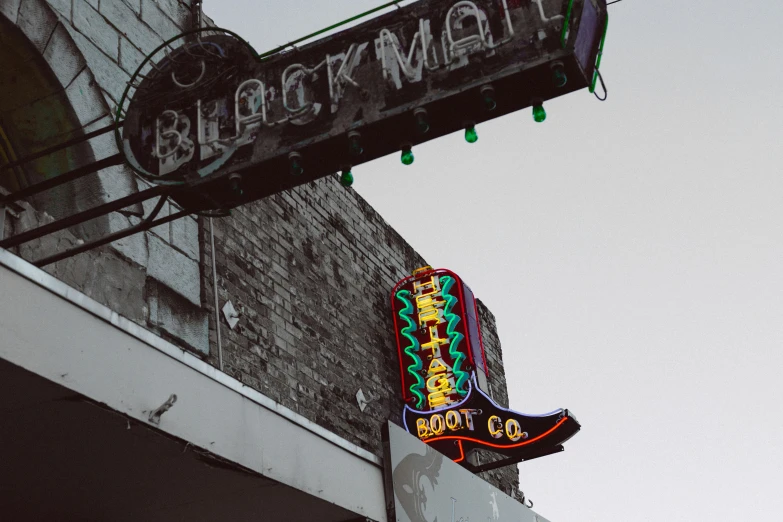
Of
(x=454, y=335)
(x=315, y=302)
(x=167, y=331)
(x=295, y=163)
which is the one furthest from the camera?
(x=454, y=335)

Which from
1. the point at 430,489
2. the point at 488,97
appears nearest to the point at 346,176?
the point at 488,97

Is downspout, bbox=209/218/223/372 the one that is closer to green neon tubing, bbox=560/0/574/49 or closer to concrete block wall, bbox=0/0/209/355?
concrete block wall, bbox=0/0/209/355

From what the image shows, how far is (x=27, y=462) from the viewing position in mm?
4539

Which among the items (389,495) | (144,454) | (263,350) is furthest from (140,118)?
(263,350)

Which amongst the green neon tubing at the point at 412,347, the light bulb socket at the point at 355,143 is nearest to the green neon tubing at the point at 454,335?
the green neon tubing at the point at 412,347

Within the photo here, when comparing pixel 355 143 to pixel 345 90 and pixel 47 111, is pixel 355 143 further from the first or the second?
pixel 47 111

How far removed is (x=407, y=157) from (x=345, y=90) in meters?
0.60

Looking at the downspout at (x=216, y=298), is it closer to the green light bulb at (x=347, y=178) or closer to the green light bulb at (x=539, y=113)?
Result: the green light bulb at (x=347, y=178)

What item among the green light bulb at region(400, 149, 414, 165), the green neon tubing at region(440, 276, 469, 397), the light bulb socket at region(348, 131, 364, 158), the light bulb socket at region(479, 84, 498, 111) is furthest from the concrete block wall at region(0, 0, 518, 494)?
the light bulb socket at region(479, 84, 498, 111)

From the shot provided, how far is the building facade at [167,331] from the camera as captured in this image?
423 centimetres

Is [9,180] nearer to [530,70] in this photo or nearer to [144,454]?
[144,454]

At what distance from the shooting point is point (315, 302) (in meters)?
10.7

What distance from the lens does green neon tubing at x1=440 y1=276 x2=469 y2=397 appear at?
11.5m

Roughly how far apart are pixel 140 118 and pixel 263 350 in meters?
3.68
